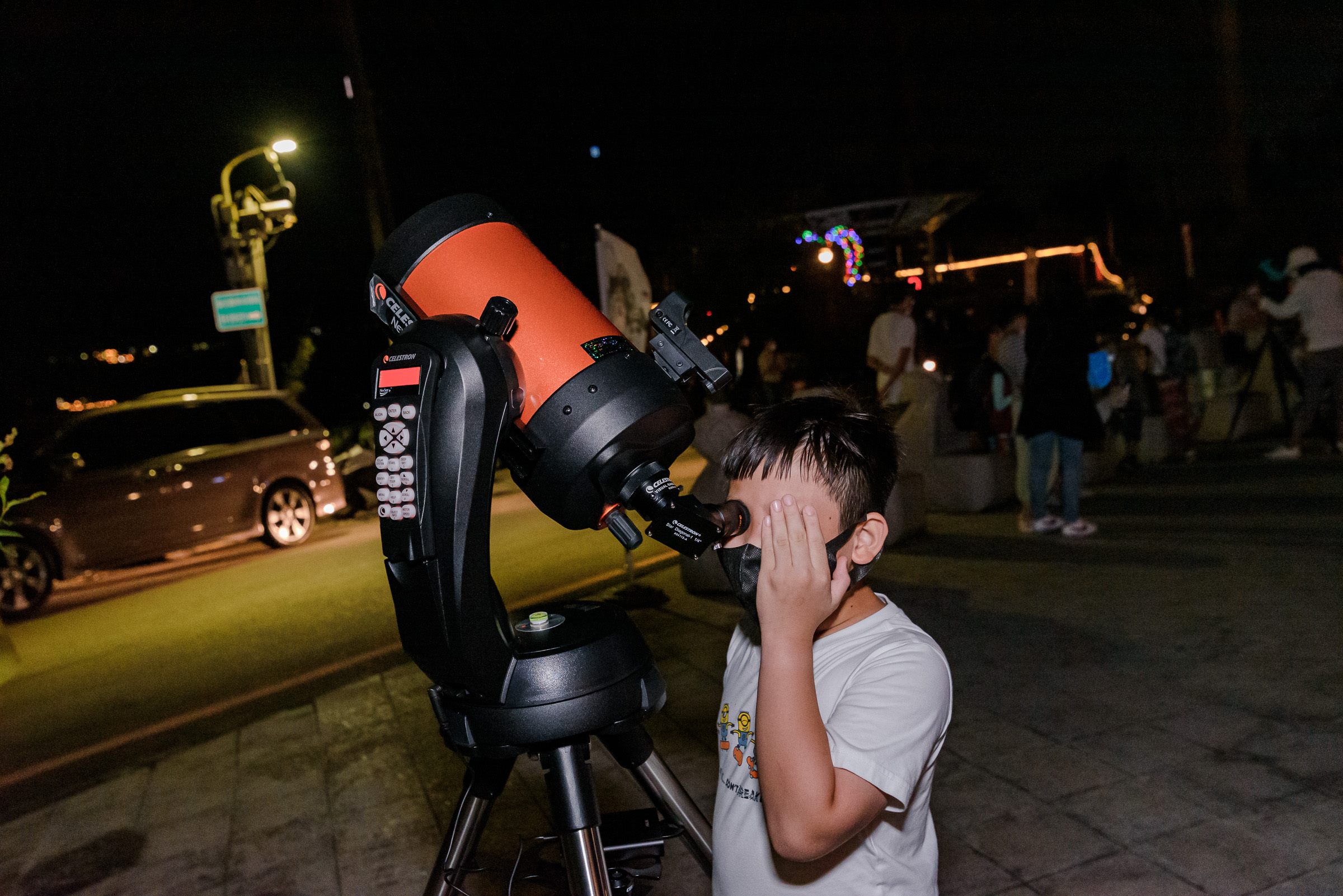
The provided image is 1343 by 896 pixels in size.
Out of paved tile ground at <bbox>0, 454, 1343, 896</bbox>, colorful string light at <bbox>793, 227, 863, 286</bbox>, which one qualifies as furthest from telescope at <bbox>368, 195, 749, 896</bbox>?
colorful string light at <bbox>793, 227, 863, 286</bbox>

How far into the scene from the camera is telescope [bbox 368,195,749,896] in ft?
4.62

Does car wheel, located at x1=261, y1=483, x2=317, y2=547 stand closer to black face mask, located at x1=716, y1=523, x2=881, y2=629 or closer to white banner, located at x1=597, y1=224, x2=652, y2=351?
white banner, located at x1=597, y1=224, x2=652, y2=351

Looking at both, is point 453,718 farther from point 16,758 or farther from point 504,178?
point 504,178

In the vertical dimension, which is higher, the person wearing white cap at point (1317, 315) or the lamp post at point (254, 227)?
the lamp post at point (254, 227)

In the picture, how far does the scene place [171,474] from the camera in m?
9.59

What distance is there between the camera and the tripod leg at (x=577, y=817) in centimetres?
152

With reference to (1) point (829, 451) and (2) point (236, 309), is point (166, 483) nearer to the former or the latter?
(2) point (236, 309)

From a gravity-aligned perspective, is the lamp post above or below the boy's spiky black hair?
above

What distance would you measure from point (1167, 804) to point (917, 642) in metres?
1.94

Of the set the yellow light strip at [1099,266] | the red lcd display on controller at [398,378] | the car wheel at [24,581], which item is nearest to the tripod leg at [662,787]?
the red lcd display on controller at [398,378]

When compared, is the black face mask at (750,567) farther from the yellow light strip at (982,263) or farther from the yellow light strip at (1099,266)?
the yellow light strip at (982,263)

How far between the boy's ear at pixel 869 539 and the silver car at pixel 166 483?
8.93 meters

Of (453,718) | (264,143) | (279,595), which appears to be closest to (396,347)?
(453,718)

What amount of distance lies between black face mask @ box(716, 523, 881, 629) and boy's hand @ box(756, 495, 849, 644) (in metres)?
0.05
